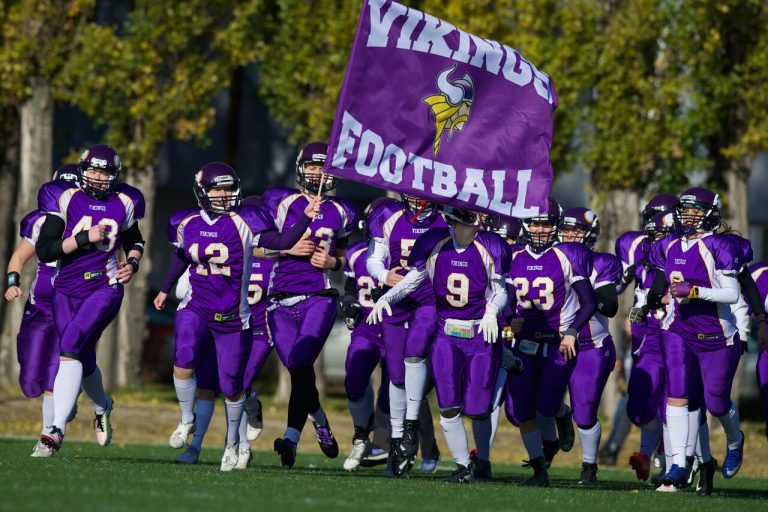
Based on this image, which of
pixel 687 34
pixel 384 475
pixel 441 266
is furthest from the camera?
pixel 687 34

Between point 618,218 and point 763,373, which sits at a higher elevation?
point 618,218

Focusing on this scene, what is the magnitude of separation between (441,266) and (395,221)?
4.48 feet

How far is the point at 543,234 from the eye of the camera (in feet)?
42.1

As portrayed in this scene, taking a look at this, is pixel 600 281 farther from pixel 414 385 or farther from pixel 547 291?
pixel 414 385

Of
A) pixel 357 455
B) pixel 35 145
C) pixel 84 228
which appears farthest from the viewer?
pixel 35 145

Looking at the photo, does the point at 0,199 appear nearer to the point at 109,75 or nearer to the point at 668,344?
the point at 109,75

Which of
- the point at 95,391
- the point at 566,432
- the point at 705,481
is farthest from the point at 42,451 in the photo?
the point at 705,481

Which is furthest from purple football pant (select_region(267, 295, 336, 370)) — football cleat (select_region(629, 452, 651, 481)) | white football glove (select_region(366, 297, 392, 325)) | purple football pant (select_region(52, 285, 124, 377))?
football cleat (select_region(629, 452, 651, 481))

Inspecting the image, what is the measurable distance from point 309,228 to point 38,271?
7.69ft

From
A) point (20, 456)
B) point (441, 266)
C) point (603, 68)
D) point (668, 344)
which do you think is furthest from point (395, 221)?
point (603, 68)

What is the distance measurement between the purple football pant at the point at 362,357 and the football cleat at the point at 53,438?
2672mm

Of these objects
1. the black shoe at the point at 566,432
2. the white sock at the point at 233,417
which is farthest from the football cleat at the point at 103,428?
the black shoe at the point at 566,432

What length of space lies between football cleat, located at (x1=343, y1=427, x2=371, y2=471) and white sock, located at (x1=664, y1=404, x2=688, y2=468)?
286 centimetres

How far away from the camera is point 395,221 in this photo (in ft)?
41.9
